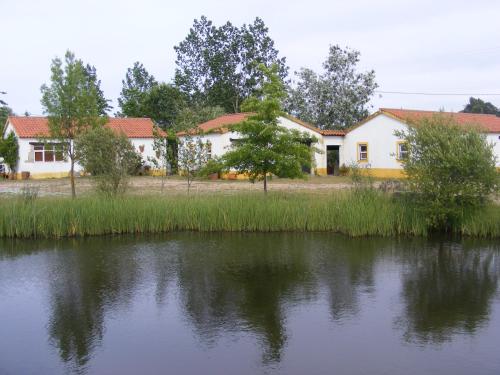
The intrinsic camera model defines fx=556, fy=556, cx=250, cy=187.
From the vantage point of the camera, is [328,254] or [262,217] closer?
[328,254]

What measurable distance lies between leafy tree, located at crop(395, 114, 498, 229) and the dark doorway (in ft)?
69.7

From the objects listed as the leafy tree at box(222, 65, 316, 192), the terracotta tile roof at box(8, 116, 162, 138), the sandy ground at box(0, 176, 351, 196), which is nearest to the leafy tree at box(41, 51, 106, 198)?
the sandy ground at box(0, 176, 351, 196)

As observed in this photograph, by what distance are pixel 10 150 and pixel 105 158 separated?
66.7 ft

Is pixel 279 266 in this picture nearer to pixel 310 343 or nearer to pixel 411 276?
pixel 411 276

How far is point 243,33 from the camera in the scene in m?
53.8

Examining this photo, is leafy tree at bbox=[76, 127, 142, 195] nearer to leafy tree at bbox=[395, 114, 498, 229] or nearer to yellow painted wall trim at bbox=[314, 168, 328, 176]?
leafy tree at bbox=[395, 114, 498, 229]

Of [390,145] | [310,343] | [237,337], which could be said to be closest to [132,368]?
[237,337]

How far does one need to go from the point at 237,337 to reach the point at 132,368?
1532 mm

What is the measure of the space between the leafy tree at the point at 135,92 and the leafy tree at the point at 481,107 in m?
43.9

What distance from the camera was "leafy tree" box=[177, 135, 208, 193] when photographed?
19.5 m

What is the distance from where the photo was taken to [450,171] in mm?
14852

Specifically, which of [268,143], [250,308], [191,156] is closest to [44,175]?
[191,156]

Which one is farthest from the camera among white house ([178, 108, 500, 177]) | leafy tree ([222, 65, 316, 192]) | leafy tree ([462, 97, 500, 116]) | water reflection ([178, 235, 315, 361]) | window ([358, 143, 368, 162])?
leafy tree ([462, 97, 500, 116])

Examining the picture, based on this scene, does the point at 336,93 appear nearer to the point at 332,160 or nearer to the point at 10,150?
the point at 332,160
